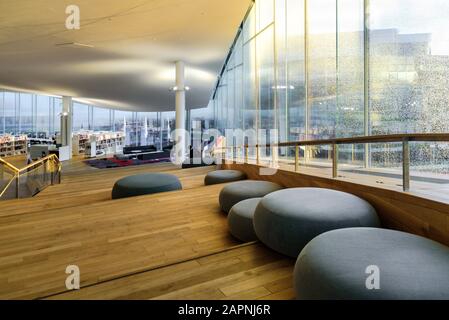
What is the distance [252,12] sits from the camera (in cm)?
896

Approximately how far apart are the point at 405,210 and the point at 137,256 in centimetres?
223

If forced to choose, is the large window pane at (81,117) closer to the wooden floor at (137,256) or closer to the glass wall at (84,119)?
the glass wall at (84,119)

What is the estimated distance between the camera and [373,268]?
1377mm

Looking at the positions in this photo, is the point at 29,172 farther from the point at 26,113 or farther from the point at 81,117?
the point at 81,117

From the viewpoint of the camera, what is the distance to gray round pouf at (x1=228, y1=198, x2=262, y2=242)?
2.67 meters

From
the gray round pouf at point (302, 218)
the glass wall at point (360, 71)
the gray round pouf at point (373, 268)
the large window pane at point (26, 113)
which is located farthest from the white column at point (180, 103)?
the large window pane at point (26, 113)

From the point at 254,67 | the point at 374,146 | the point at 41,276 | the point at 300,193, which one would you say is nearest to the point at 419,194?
the point at 300,193

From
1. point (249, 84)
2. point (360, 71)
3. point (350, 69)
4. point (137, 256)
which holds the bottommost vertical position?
point (137, 256)

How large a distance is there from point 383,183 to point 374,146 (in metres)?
1.58

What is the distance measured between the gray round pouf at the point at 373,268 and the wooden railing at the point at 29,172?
20.5 feet

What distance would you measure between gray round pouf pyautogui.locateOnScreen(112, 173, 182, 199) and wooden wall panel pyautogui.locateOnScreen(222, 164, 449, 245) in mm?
2586

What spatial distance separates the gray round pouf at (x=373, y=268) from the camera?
1251 mm

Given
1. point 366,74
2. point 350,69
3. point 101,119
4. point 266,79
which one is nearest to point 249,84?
point 266,79

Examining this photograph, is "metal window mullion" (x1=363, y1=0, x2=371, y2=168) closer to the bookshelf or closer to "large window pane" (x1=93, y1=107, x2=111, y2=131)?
the bookshelf
